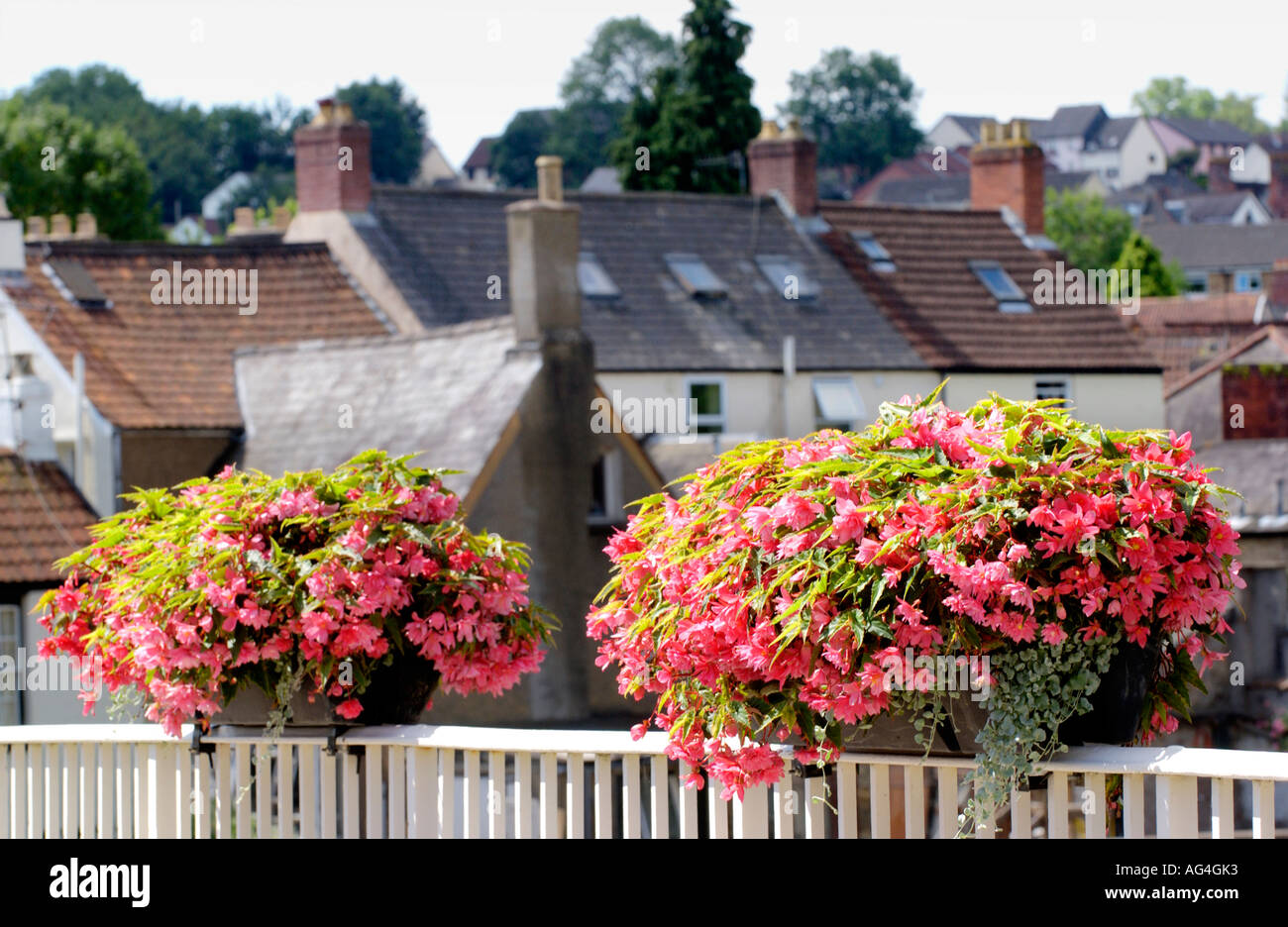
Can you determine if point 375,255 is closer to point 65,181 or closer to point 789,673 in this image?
point 789,673

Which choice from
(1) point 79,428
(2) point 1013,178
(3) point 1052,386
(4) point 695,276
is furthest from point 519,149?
(1) point 79,428

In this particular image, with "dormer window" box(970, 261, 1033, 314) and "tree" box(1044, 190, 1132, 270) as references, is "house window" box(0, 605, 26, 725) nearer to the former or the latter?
"dormer window" box(970, 261, 1033, 314)

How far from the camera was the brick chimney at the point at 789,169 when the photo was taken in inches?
1793

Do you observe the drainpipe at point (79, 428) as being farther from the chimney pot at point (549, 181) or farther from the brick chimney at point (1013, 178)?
the brick chimney at point (1013, 178)

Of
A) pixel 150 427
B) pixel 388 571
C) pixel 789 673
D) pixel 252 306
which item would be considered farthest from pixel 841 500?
pixel 252 306

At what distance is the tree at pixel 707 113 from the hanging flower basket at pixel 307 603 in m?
49.5

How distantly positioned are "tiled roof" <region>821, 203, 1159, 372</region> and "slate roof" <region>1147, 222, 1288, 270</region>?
74902mm

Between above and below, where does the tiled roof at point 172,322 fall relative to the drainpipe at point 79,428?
above

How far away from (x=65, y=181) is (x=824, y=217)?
129 feet

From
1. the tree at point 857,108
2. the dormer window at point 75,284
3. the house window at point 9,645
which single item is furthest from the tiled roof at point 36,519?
the tree at point 857,108

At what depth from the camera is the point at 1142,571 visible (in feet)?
16.6

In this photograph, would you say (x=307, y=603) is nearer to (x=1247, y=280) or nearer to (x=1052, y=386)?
(x=1052, y=386)

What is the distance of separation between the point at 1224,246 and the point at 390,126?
173 ft

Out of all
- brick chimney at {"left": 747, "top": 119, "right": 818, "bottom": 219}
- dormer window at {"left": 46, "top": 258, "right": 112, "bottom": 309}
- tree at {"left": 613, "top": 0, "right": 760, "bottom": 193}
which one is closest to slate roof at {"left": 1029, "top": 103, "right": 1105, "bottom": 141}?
tree at {"left": 613, "top": 0, "right": 760, "bottom": 193}
